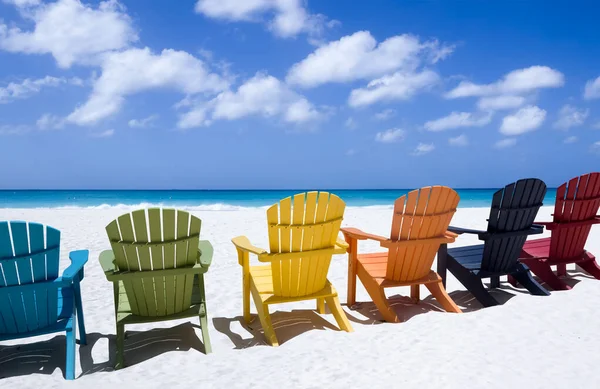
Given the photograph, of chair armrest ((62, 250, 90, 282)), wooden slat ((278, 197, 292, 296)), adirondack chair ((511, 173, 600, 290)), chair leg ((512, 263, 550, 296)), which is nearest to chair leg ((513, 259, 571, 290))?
adirondack chair ((511, 173, 600, 290))

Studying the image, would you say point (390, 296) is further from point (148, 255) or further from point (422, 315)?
point (148, 255)

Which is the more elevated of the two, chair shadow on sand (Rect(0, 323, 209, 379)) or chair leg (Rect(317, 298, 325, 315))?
chair leg (Rect(317, 298, 325, 315))

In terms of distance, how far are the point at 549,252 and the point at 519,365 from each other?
2.41m

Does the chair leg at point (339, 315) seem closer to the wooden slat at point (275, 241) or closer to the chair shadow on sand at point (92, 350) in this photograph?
the wooden slat at point (275, 241)

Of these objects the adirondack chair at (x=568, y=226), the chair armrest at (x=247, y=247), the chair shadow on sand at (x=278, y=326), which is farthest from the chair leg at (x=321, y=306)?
the adirondack chair at (x=568, y=226)

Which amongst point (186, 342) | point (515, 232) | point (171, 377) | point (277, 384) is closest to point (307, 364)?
point (277, 384)

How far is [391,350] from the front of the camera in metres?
3.00

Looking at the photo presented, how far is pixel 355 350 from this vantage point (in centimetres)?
300

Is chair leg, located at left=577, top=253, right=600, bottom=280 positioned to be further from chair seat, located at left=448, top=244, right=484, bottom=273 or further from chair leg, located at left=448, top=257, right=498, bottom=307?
chair leg, located at left=448, top=257, right=498, bottom=307

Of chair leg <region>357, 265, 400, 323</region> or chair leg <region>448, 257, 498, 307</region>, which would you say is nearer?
chair leg <region>357, 265, 400, 323</region>

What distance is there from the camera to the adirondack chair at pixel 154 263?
2.98m

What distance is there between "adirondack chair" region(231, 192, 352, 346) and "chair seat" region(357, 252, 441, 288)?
0.47 m

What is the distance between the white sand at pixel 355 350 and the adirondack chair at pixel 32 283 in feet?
0.91

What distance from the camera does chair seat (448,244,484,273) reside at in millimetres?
4188
